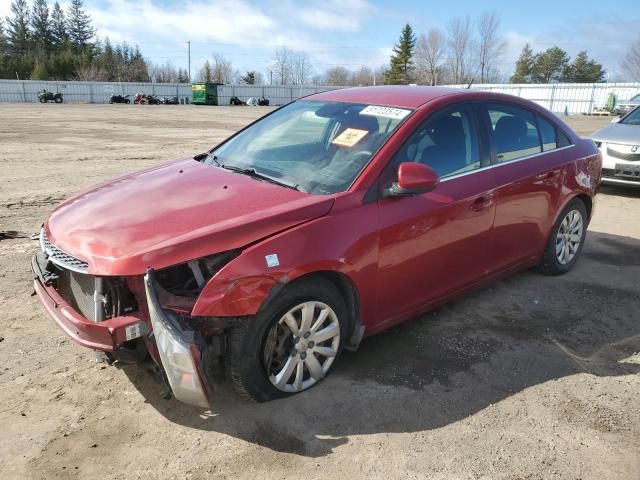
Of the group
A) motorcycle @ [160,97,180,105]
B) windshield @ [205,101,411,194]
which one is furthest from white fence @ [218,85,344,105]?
windshield @ [205,101,411,194]

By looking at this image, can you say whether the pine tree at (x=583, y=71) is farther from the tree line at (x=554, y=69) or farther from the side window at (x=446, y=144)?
the side window at (x=446, y=144)

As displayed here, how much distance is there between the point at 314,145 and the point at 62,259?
180 cm

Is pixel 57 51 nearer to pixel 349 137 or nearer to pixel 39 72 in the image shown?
pixel 39 72

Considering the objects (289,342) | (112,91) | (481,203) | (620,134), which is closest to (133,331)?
(289,342)

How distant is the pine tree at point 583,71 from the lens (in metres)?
85.8

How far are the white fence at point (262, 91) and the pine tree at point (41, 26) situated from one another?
3841cm

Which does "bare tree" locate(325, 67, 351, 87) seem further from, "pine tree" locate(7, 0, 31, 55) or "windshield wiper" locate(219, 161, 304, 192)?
"windshield wiper" locate(219, 161, 304, 192)

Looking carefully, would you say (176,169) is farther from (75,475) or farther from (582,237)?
(582,237)

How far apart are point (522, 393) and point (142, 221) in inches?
98.8

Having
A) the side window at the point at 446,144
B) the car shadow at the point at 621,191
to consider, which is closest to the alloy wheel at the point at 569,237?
the side window at the point at 446,144

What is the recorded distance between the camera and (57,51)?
89.6m

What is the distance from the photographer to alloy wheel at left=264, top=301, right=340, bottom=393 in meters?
3.03

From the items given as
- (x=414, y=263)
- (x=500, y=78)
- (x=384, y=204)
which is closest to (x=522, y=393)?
(x=414, y=263)

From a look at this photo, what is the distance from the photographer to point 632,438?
294cm
